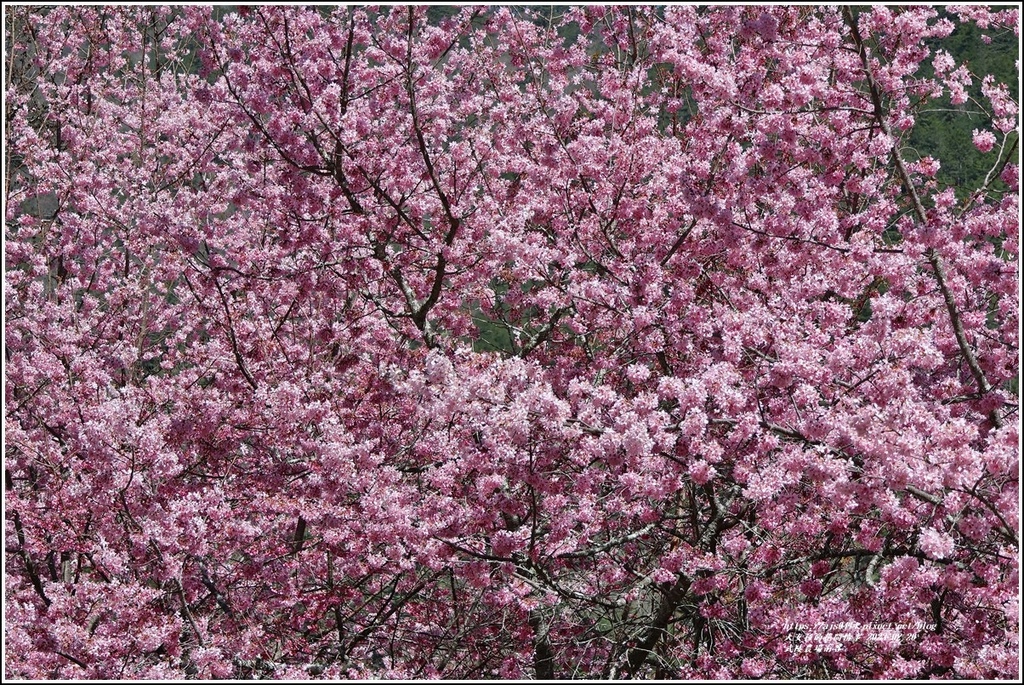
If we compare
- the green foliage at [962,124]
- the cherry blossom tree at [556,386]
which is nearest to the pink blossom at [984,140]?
the cherry blossom tree at [556,386]

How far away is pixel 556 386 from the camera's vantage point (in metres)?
7.48

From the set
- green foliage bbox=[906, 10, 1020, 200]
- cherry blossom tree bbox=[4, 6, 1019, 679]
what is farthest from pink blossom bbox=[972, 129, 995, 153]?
green foliage bbox=[906, 10, 1020, 200]

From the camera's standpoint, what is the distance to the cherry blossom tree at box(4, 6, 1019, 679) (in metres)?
5.70

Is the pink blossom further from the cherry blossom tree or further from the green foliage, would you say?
the green foliage

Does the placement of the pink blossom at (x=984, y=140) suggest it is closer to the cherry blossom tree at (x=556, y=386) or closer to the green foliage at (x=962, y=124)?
the cherry blossom tree at (x=556, y=386)

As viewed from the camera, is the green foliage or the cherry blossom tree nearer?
the cherry blossom tree

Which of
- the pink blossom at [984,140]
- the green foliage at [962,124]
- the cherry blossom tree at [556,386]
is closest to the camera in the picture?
the cherry blossom tree at [556,386]

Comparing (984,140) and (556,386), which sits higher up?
(984,140)

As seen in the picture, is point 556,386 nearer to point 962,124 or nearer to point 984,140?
point 984,140

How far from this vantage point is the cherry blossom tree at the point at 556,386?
224 inches

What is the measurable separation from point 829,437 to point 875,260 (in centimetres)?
179

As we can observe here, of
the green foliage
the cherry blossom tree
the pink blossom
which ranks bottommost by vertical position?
the cherry blossom tree

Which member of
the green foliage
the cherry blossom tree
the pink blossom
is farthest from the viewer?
the green foliage

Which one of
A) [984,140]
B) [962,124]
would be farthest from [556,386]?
[962,124]
